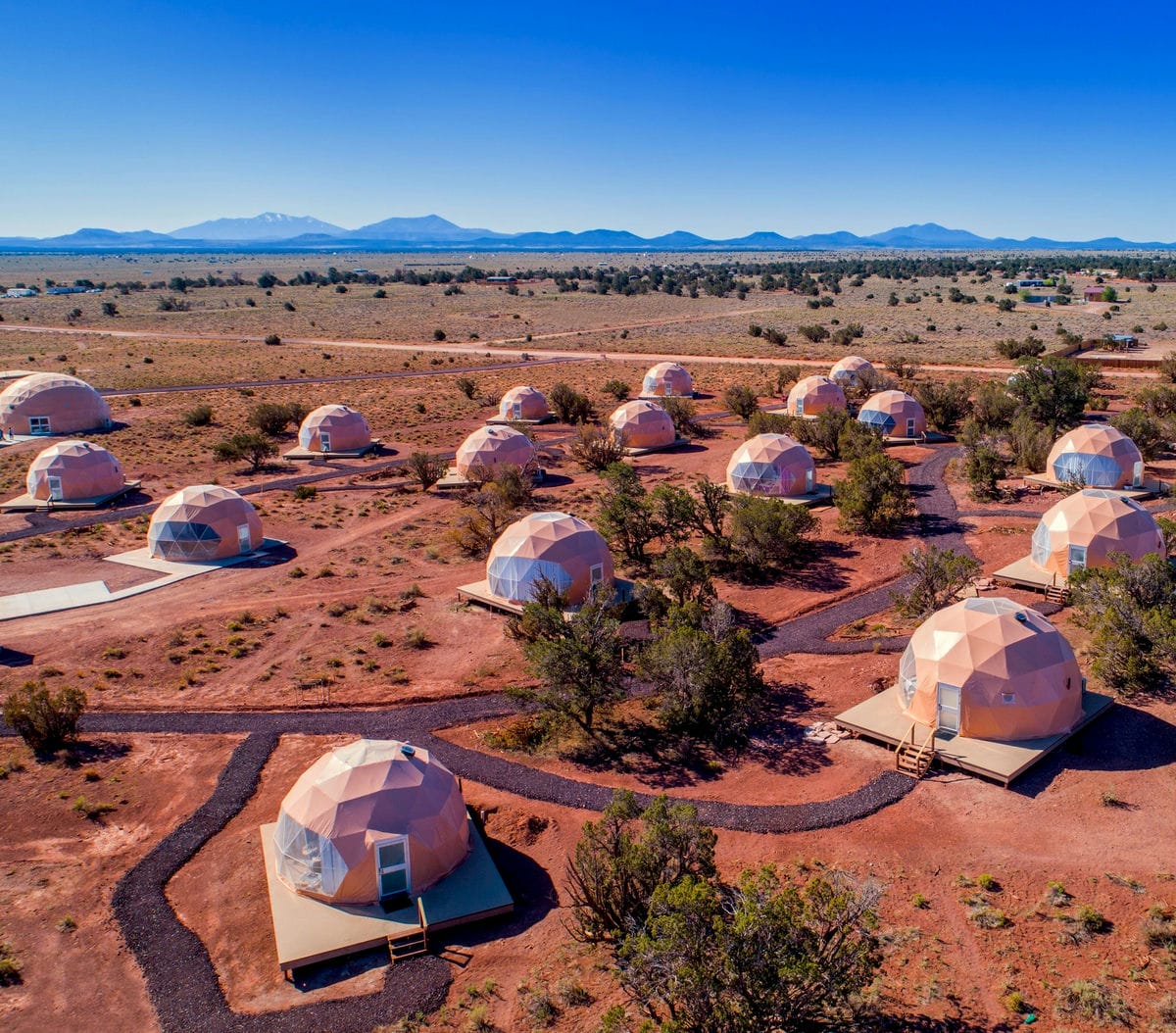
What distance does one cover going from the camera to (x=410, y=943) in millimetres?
15836

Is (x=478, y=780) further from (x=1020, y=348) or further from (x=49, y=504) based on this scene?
(x=1020, y=348)

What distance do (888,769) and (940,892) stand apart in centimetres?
445

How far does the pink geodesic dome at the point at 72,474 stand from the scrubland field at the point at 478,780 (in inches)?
79.1

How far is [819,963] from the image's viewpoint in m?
12.9

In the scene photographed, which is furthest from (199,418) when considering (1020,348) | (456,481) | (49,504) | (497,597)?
(1020,348)

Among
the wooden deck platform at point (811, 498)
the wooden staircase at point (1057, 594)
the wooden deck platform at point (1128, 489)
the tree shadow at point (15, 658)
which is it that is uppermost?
the wooden deck platform at point (1128, 489)

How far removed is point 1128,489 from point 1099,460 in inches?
77.8

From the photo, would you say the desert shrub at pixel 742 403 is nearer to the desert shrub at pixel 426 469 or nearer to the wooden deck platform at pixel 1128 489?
the wooden deck platform at pixel 1128 489

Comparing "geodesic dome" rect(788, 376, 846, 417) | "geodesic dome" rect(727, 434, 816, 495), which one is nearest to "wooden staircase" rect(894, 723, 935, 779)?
"geodesic dome" rect(727, 434, 816, 495)

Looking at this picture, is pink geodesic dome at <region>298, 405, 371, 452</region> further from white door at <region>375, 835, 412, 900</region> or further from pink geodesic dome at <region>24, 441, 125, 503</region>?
white door at <region>375, 835, 412, 900</region>

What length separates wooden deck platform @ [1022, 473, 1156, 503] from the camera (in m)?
42.2

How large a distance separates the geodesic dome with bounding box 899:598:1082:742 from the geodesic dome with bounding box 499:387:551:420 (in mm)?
45220

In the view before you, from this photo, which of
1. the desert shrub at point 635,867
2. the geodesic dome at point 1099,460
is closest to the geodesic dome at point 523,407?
the geodesic dome at point 1099,460

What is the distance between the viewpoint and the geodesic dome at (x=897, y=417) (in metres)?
56.8
